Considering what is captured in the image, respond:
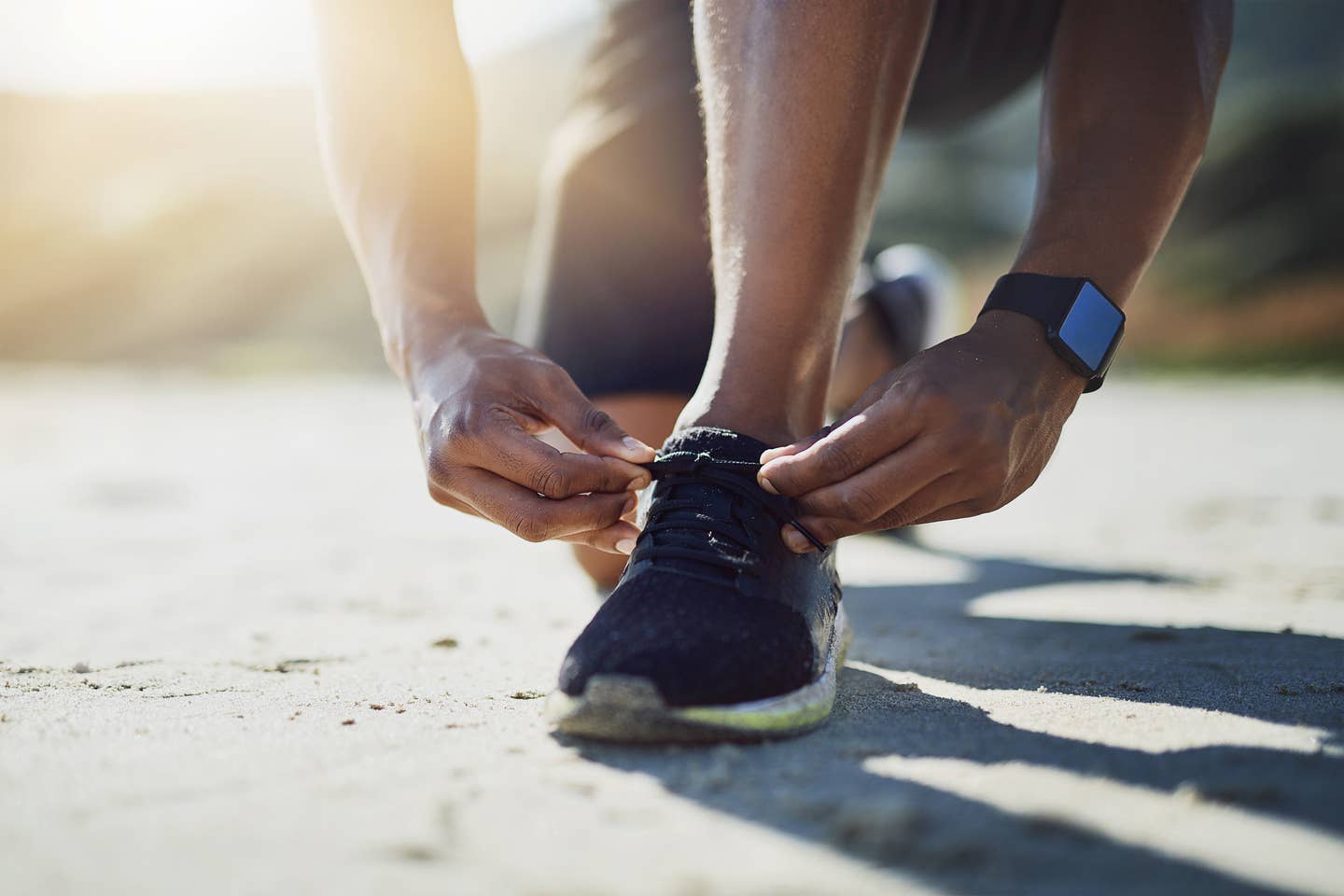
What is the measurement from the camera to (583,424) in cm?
118

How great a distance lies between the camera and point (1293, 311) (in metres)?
11.5

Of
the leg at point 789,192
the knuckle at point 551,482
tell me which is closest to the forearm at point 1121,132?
the leg at point 789,192

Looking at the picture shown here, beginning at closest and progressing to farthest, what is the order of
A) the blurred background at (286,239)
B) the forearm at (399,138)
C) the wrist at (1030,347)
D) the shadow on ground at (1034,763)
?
the shadow on ground at (1034,763), the wrist at (1030,347), the forearm at (399,138), the blurred background at (286,239)

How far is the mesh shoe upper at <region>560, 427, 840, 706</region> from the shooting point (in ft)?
3.23

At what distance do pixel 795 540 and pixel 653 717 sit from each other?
27 centimetres

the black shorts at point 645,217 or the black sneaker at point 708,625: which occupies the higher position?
the black shorts at point 645,217

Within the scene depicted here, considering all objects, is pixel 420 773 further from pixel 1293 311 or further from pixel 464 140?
pixel 1293 311

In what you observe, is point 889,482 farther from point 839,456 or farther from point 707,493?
point 707,493

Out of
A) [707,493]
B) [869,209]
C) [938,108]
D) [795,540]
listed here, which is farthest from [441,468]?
[938,108]

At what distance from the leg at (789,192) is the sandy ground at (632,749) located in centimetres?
39

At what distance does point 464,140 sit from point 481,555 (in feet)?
4.05

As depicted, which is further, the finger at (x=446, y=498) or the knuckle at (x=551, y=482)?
the finger at (x=446, y=498)

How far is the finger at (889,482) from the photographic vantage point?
98 centimetres

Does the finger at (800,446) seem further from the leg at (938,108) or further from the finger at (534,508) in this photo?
the leg at (938,108)
